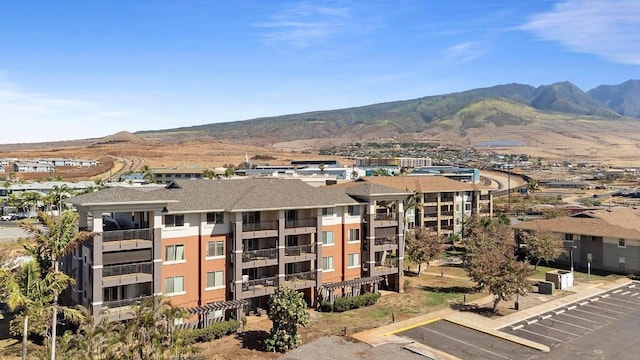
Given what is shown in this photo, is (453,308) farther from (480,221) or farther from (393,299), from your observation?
(480,221)

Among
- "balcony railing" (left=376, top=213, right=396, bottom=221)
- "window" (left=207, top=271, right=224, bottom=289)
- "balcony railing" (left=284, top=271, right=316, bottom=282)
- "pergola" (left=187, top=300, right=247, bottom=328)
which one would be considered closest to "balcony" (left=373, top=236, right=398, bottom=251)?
"balcony railing" (left=376, top=213, right=396, bottom=221)

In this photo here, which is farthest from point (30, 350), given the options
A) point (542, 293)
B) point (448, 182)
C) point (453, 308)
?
point (448, 182)

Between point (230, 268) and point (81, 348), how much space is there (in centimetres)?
2074

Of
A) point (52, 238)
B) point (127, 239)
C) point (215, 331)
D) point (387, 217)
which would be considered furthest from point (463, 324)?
point (52, 238)

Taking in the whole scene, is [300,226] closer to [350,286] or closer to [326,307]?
[326,307]

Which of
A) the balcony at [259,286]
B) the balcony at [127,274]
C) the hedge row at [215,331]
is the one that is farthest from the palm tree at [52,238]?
the balcony at [259,286]

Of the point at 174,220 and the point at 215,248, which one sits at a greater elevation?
the point at 174,220

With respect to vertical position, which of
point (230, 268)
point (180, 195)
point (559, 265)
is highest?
point (180, 195)

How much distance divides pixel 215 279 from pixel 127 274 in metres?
8.03

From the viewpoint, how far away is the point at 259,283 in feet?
160

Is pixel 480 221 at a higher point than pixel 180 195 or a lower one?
lower

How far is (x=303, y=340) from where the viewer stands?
139ft

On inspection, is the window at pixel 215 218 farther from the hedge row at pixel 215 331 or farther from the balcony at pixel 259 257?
the hedge row at pixel 215 331

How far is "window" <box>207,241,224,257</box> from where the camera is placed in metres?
46.2
